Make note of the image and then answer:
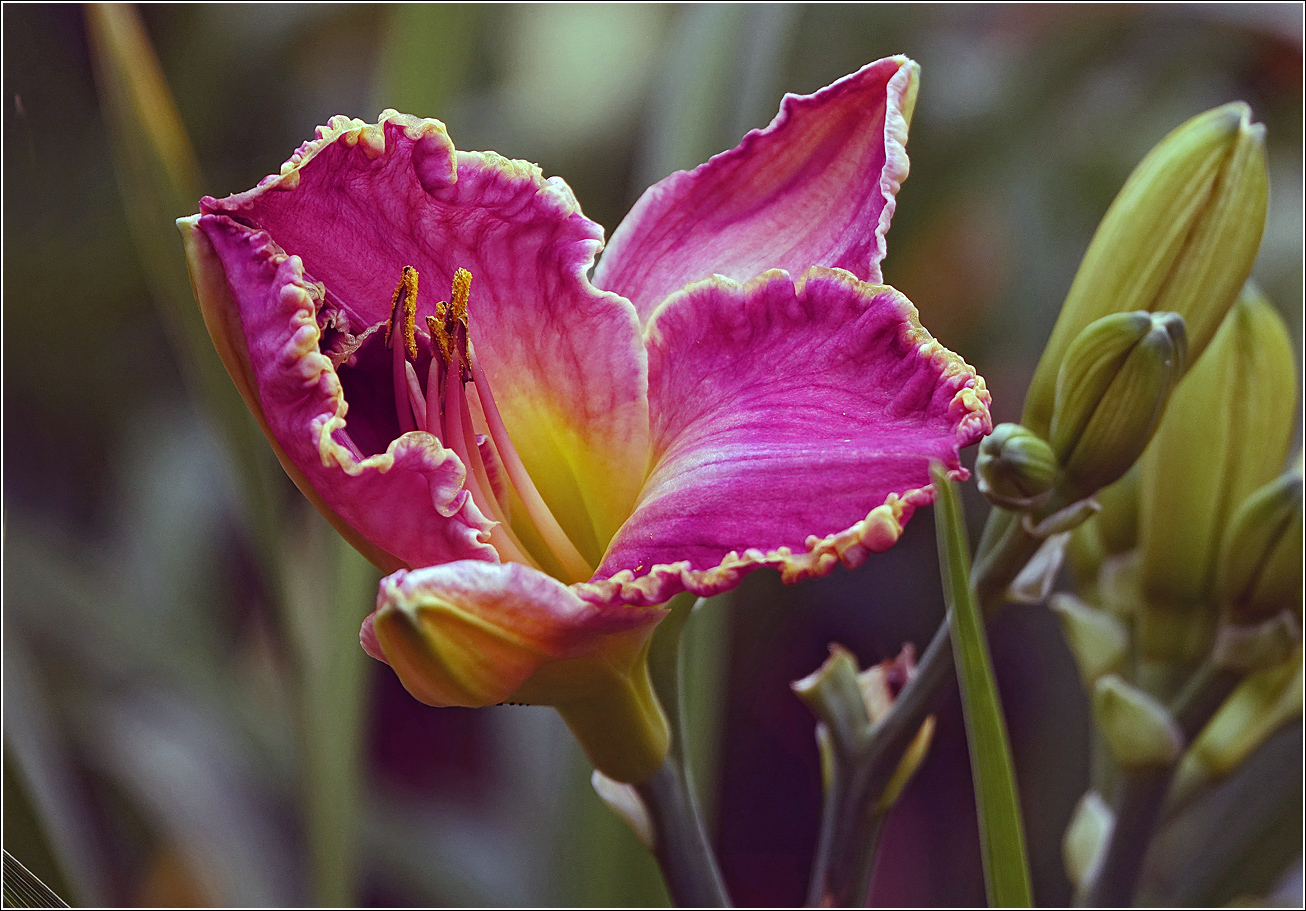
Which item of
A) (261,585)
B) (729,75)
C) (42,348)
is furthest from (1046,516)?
(42,348)

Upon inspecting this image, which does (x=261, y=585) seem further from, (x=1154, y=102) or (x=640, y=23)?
(x=1154, y=102)

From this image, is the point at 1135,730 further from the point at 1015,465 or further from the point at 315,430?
the point at 315,430

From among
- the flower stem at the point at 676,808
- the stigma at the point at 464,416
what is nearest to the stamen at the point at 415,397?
the stigma at the point at 464,416

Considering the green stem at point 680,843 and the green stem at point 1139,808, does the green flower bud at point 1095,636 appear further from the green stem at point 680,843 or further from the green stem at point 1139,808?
the green stem at point 680,843

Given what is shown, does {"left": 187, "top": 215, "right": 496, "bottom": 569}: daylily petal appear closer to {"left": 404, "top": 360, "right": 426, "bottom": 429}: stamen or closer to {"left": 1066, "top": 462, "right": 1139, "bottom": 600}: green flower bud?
{"left": 404, "top": 360, "right": 426, "bottom": 429}: stamen

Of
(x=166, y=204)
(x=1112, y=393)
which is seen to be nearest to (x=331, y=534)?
(x=166, y=204)
